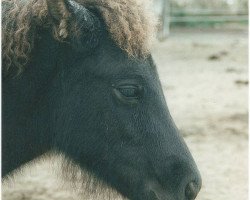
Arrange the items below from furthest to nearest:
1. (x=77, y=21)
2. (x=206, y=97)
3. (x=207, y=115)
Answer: (x=206, y=97), (x=207, y=115), (x=77, y=21)

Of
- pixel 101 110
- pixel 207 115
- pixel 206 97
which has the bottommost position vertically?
pixel 206 97

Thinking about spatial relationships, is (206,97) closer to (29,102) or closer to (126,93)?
(126,93)

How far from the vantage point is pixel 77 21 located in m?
2.93

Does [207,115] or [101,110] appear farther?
[207,115]

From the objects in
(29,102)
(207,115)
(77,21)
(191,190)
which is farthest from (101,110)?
(207,115)

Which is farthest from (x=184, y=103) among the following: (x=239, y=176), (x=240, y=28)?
(x=240, y=28)

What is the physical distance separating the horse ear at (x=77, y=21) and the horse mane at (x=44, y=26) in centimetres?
3

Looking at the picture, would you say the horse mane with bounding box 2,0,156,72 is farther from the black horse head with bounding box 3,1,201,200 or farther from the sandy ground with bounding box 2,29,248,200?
the sandy ground with bounding box 2,29,248,200

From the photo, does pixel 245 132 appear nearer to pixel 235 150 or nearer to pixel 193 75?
pixel 235 150

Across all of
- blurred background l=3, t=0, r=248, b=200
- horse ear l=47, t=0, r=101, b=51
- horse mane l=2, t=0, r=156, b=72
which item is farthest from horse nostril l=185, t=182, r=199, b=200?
horse ear l=47, t=0, r=101, b=51

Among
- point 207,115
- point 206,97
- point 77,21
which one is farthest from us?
point 206,97

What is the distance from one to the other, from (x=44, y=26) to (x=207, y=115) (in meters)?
6.30

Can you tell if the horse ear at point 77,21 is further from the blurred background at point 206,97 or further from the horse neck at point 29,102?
the blurred background at point 206,97

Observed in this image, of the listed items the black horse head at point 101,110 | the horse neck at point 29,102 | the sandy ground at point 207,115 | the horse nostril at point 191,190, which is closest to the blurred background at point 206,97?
the sandy ground at point 207,115
